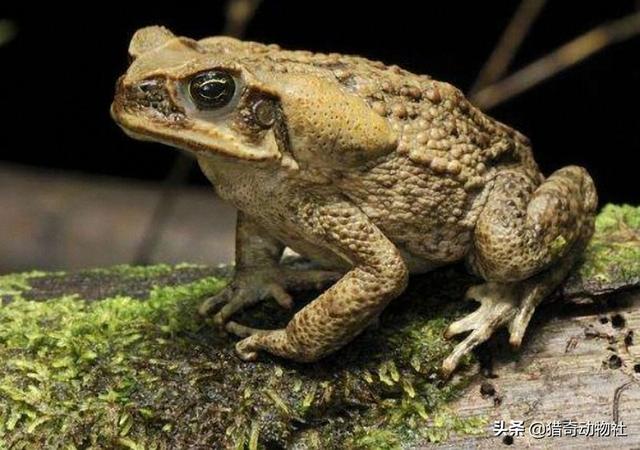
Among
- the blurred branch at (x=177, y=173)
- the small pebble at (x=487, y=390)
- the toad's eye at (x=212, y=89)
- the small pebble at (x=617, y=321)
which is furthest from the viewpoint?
the blurred branch at (x=177, y=173)

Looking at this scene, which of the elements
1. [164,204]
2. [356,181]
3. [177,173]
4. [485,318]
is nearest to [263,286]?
[356,181]

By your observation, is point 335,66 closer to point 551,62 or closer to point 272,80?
point 272,80

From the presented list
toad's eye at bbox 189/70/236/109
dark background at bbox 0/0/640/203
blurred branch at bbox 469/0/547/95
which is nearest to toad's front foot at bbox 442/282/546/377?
toad's eye at bbox 189/70/236/109

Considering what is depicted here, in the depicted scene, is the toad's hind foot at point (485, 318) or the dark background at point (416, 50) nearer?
the toad's hind foot at point (485, 318)

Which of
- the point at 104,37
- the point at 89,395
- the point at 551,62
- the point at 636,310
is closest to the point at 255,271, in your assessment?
the point at 89,395

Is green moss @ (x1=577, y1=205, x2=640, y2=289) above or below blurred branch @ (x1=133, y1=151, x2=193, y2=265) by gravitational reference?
above

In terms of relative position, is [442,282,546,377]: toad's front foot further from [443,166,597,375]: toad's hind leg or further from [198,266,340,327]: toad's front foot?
[198,266,340,327]: toad's front foot

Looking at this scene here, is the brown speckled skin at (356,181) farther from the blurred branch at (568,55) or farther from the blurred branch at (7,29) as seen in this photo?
the blurred branch at (7,29)

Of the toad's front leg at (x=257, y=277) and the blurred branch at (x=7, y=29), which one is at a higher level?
the toad's front leg at (x=257, y=277)

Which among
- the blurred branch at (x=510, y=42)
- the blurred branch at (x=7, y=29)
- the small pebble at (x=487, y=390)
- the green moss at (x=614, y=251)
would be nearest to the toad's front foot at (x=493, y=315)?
the small pebble at (x=487, y=390)
